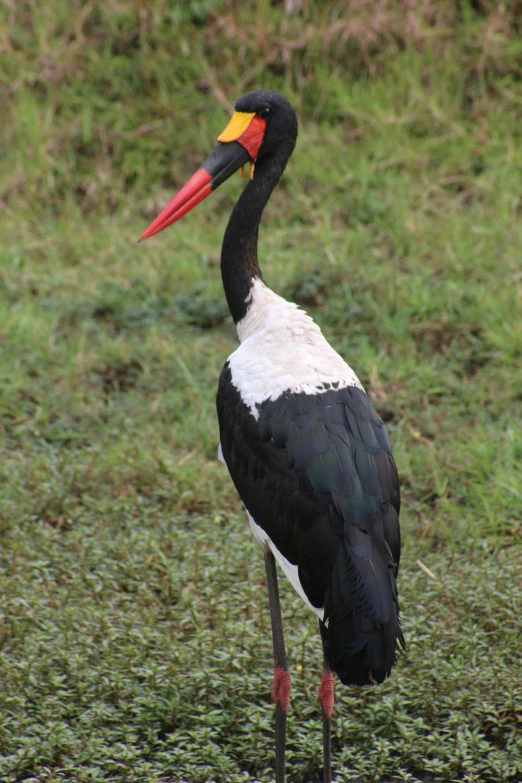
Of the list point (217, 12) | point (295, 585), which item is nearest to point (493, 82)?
point (217, 12)

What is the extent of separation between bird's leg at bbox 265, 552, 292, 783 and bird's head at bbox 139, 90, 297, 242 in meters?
1.18

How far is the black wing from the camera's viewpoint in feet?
8.53

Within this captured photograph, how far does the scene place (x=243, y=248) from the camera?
3.33 meters

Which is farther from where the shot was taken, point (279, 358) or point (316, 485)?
point (279, 358)

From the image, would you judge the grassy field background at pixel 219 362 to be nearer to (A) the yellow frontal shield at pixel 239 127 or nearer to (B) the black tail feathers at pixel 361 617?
(B) the black tail feathers at pixel 361 617

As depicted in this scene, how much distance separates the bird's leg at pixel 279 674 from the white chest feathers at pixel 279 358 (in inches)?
18.4

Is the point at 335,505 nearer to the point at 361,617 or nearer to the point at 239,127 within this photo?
the point at 361,617

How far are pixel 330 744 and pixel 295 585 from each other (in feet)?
1.71

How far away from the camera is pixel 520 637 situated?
334cm

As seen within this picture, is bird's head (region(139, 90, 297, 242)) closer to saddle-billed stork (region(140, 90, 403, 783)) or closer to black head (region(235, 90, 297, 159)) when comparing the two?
black head (region(235, 90, 297, 159))

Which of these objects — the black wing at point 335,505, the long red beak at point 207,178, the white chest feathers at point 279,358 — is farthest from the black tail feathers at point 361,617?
the long red beak at point 207,178

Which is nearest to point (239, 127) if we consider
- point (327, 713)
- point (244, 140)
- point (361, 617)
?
point (244, 140)

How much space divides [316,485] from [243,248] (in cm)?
94

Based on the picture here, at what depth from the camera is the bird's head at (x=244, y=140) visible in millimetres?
3406
